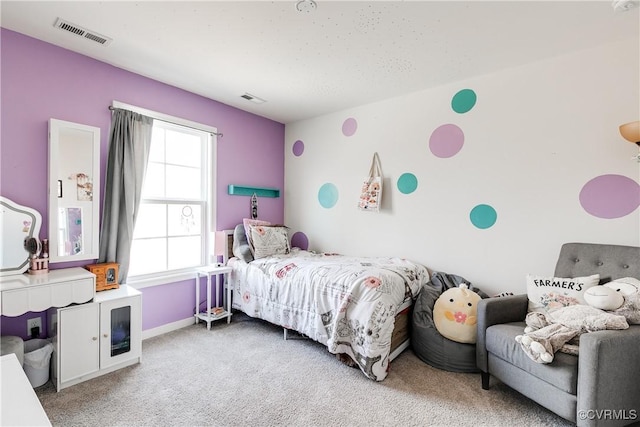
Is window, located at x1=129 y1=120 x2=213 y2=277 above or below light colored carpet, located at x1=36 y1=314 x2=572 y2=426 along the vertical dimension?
above

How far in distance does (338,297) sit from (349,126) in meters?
2.14

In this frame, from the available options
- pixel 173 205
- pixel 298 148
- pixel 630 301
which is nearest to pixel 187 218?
pixel 173 205

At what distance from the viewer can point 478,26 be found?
1.99 metres

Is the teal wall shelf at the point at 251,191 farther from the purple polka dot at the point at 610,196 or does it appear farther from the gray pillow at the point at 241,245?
the purple polka dot at the point at 610,196

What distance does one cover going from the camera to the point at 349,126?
11.9ft

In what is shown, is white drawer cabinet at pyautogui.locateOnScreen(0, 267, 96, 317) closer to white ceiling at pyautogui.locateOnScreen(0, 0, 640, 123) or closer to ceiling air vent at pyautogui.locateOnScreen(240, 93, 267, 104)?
white ceiling at pyautogui.locateOnScreen(0, 0, 640, 123)

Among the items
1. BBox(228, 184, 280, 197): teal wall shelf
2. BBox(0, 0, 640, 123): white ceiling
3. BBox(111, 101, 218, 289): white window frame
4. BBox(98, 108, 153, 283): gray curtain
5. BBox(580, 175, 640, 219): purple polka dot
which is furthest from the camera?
BBox(228, 184, 280, 197): teal wall shelf

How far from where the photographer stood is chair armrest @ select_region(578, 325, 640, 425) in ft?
4.76

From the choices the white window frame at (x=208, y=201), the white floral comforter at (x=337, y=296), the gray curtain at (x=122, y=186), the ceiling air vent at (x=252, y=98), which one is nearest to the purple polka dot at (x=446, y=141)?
the white floral comforter at (x=337, y=296)

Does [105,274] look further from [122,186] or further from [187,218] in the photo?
[187,218]

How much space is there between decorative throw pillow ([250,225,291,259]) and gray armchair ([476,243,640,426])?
2109 millimetres

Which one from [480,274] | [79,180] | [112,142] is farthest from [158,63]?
[480,274]

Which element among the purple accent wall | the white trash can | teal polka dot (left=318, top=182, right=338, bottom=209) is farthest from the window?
teal polka dot (left=318, top=182, right=338, bottom=209)

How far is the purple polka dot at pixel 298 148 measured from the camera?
408cm
